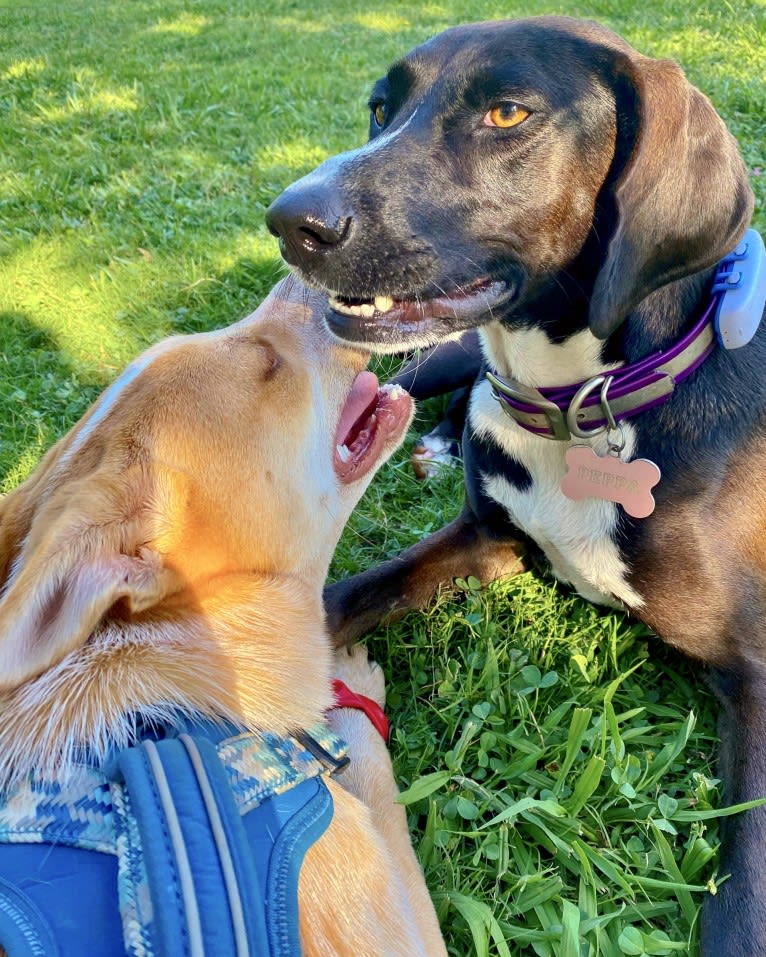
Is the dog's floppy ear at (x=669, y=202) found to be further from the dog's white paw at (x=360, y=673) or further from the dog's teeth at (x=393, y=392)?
the dog's white paw at (x=360, y=673)

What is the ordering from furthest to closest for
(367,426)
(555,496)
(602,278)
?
(555,496) → (367,426) → (602,278)

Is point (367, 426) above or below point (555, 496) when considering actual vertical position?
above

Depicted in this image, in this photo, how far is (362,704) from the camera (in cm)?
222

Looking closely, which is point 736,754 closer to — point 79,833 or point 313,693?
point 313,693

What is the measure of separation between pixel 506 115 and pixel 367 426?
2.80 ft

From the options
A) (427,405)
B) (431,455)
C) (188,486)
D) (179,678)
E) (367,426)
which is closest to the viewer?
(179,678)

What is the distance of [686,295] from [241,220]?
337 centimetres

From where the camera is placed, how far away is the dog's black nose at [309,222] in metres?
1.92

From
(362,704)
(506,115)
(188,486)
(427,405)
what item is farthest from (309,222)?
(427,405)

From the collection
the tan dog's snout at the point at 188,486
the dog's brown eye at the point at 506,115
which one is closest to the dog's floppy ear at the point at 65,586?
the tan dog's snout at the point at 188,486

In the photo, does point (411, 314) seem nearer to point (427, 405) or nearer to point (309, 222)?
point (309, 222)

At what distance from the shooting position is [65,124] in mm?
6324

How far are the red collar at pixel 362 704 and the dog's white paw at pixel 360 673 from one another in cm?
10

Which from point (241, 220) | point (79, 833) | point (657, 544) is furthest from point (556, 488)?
point (241, 220)
